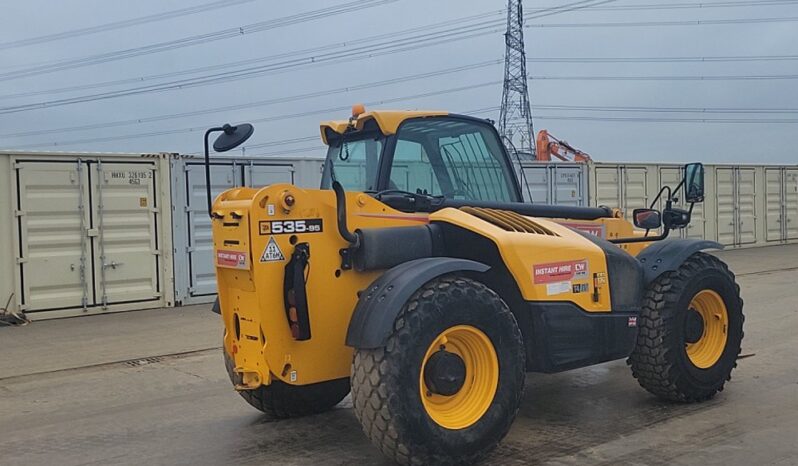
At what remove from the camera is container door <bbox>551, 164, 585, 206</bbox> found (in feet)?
55.6

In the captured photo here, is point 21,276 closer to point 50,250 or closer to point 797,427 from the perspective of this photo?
point 50,250

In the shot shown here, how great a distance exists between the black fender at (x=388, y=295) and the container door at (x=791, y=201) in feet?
70.2

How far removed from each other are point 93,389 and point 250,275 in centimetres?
344

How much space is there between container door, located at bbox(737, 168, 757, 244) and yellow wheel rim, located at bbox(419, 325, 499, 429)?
19101 mm

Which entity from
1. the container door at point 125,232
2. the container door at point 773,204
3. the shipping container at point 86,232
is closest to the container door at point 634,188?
the container door at point 773,204

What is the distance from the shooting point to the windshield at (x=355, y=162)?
5.16 meters

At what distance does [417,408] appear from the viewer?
404cm

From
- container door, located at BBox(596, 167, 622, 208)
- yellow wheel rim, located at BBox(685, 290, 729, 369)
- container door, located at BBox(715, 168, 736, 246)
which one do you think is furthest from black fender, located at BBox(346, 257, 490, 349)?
container door, located at BBox(715, 168, 736, 246)

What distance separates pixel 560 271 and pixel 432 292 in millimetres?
1071

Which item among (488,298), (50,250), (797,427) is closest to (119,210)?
(50,250)

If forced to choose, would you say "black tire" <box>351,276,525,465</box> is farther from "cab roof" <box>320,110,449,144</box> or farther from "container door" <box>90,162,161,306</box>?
"container door" <box>90,162,161,306</box>

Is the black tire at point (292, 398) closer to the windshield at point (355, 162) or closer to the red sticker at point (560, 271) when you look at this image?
the windshield at point (355, 162)

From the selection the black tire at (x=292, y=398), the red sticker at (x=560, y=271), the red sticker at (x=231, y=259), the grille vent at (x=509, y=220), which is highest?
the grille vent at (x=509, y=220)

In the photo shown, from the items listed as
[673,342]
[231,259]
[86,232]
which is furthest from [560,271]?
[86,232]
